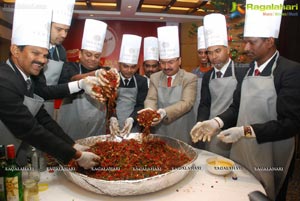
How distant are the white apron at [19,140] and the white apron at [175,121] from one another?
1.50 m

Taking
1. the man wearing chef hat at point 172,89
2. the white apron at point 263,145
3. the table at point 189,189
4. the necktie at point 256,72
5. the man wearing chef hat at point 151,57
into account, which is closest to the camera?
the table at point 189,189

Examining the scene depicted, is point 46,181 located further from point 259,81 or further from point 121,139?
point 259,81

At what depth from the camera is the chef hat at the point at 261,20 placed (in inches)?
81.4

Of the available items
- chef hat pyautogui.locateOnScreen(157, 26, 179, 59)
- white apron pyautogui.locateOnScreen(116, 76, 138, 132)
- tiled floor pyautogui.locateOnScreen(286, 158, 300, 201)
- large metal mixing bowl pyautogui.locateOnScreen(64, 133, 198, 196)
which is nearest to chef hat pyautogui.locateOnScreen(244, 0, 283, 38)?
chef hat pyautogui.locateOnScreen(157, 26, 179, 59)

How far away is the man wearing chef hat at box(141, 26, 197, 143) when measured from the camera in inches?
115

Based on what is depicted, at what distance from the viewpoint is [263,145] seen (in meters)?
1.96

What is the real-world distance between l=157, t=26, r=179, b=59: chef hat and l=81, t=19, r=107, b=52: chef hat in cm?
73

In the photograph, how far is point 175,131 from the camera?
296 centimetres

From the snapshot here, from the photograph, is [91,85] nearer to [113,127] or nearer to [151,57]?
[113,127]

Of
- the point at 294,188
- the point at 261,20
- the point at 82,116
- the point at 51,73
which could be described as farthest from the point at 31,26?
the point at 294,188

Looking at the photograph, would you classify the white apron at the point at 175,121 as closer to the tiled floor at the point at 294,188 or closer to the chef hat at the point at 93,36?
the chef hat at the point at 93,36

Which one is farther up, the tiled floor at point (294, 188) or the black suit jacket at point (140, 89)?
the black suit jacket at point (140, 89)

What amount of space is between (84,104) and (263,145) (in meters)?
1.96

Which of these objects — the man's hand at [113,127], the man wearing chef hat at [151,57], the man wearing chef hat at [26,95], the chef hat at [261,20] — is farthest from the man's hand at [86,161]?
the man wearing chef hat at [151,57]
